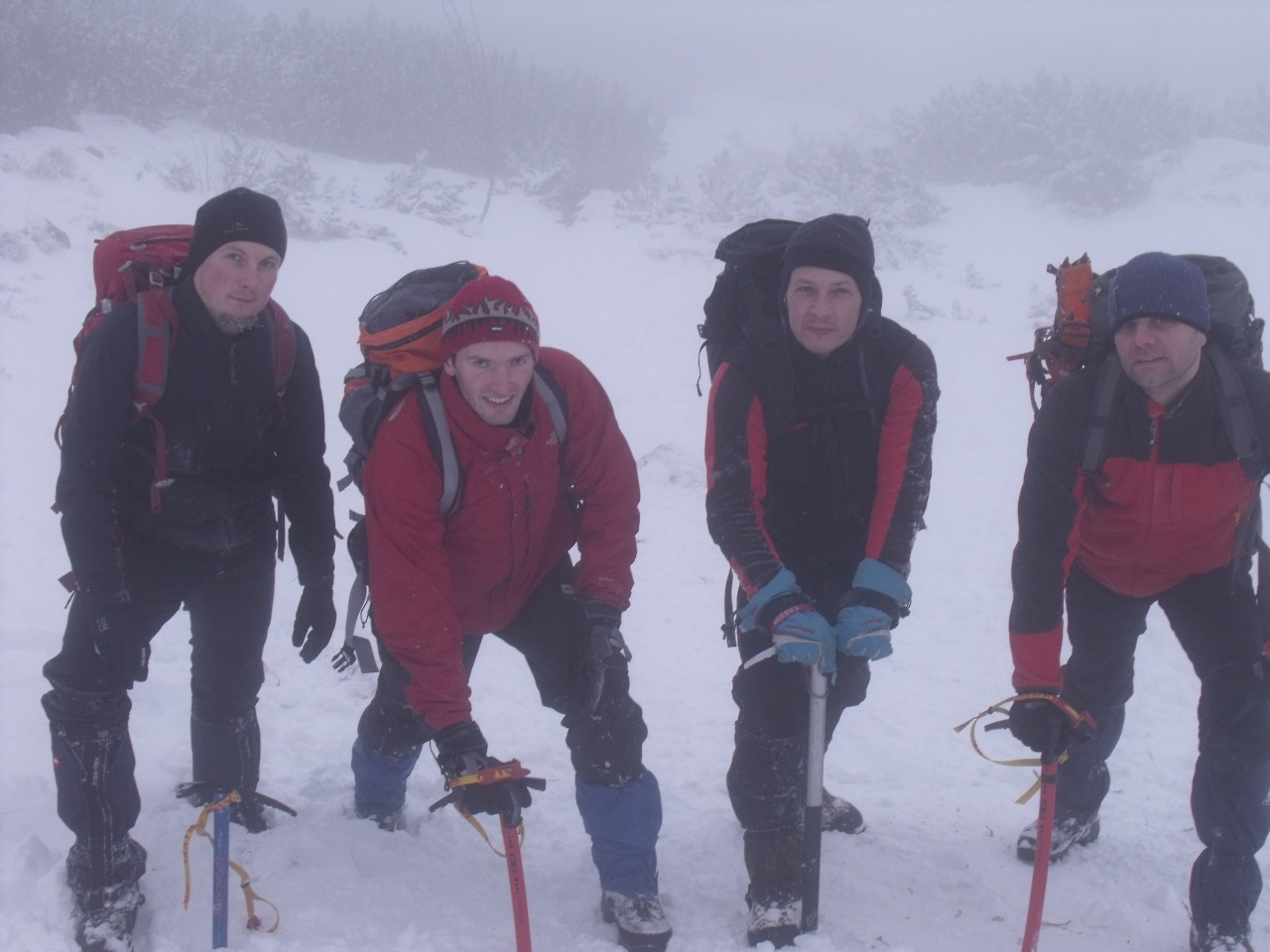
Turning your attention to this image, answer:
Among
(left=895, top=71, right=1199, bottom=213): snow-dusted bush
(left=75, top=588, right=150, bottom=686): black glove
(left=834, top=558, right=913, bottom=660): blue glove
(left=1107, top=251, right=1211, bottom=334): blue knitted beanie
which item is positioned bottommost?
(left=75, top=588, right=150, bottom=686): black glove

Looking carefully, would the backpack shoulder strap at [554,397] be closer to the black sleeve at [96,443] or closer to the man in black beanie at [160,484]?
the man in black beanie at [160,484]

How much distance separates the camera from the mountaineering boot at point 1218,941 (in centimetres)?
304

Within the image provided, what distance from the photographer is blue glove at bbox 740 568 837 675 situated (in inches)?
116

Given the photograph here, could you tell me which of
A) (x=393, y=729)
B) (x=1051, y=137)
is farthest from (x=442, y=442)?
(x=1051, y=137)

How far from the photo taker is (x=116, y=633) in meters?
2.90

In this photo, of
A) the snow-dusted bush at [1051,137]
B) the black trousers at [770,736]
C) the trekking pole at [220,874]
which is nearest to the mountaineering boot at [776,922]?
the black trousers at [770,736]

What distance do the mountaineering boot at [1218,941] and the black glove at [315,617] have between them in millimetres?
3427

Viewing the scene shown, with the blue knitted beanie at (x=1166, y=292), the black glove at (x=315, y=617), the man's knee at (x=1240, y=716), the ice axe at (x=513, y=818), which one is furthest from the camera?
the black glove at (x=315, y=617)

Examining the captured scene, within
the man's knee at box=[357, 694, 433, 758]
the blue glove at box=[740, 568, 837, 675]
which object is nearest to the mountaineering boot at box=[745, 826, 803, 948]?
the blue glove at box=[740, 568, 837, 675]

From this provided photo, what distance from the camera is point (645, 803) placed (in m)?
3.18

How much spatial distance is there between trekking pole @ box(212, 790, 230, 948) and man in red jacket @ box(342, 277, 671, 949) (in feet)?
2.29

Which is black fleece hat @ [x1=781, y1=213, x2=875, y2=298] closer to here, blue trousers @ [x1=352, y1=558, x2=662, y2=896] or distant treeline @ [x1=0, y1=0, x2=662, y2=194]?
blue trousers @ [x1=352, y1=558, x2=662, y2=896]

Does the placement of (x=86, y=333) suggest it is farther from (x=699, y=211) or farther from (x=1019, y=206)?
(x=1019, y=206)

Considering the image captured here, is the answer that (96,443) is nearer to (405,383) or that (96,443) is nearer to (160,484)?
(160,484)
